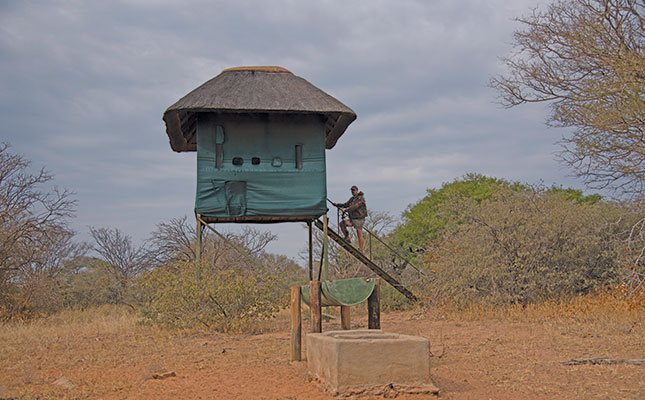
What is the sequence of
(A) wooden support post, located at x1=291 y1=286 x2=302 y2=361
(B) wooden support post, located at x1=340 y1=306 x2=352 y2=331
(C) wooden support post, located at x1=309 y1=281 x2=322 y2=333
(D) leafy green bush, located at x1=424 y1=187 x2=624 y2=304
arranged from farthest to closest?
(D) leafy green bush, located at x1=424 y1=187 x2=624 y2=304 < (B) wooden support post, located at x1=340 y1=306 x2=352 y2=331 < (A) wooden support post, located at x1=291 y1=286 x2=302 y2=361 < (C) wooden support post, located at x1=309 y1=281 x2=322 y2=333

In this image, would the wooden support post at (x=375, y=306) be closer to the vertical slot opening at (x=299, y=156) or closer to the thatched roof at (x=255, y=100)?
the vertical slot opening at (x=299, y=156)

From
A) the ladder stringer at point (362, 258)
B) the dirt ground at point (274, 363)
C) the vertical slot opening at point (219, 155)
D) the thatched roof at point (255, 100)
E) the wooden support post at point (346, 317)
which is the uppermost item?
the thatched roof at point (255, 100)

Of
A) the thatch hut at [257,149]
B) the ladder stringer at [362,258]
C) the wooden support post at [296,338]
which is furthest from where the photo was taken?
the ladder stringer at [362,258]

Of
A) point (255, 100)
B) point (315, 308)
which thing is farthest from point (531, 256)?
point (255, 100)

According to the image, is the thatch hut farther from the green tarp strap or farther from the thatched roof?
the green tarp strap

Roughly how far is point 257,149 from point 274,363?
6212 mm

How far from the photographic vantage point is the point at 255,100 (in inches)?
556

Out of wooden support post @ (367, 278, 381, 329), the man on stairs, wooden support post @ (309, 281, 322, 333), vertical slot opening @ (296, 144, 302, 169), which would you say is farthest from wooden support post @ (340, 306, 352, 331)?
the man on stairs

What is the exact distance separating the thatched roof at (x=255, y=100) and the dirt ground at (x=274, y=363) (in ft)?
16.8

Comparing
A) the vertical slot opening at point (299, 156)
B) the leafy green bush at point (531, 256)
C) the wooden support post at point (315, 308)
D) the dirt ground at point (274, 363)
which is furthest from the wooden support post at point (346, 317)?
the leafy green bush at point (531, 256)

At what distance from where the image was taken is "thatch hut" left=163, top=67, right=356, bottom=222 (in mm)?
13938

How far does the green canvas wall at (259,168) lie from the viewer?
13969 mm

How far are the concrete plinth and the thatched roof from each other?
822cm

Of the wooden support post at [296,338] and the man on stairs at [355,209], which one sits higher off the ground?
the man on stairs at [355,209]
